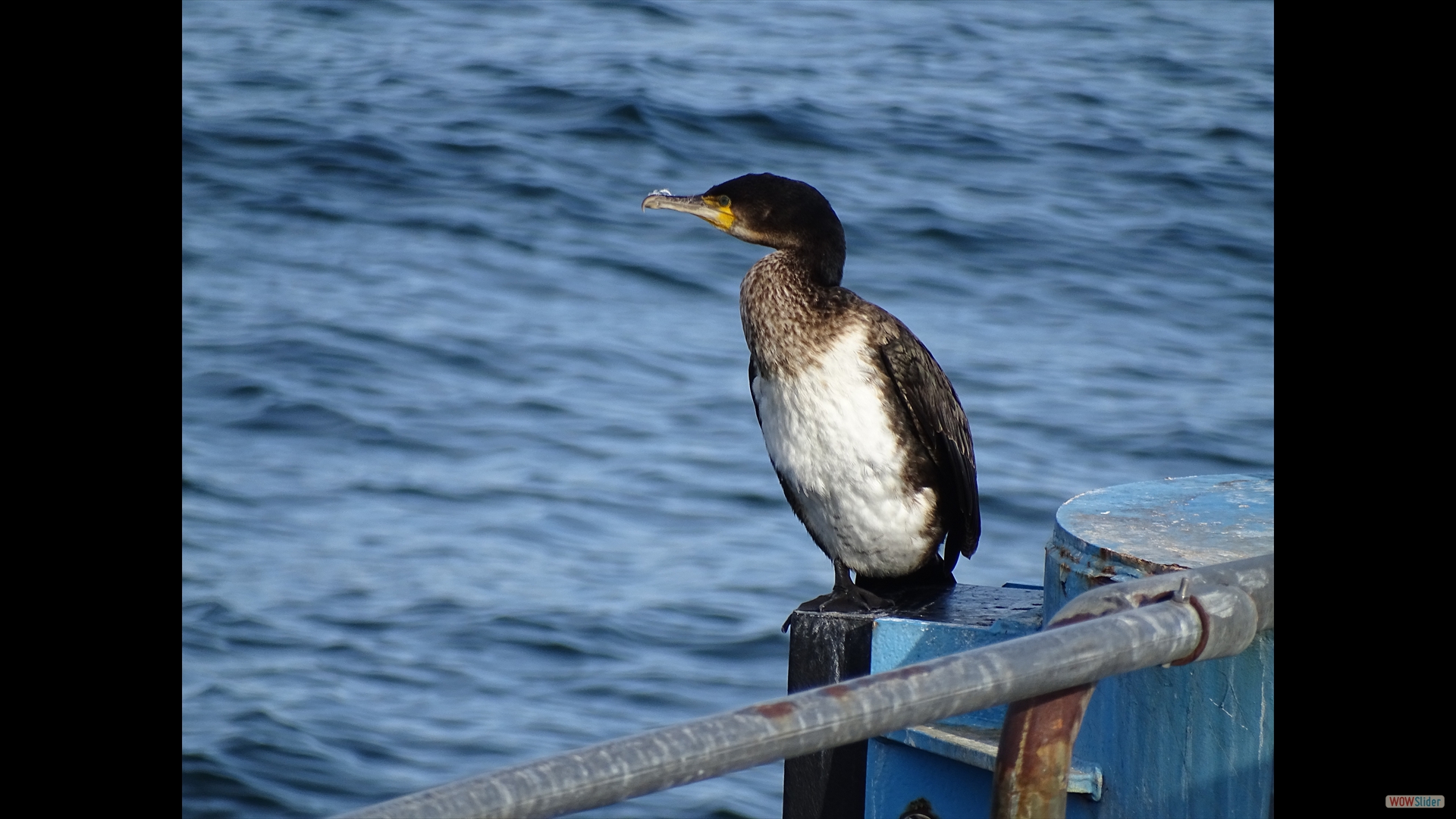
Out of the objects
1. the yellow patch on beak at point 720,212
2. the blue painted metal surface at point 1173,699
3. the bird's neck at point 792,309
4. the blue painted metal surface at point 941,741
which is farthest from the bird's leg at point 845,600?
the yellow patch on beak at point 720,212

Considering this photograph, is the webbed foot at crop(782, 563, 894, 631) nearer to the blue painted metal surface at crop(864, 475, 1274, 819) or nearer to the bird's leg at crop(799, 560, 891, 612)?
the bird's leg at crop(799, 560, 891, 612)

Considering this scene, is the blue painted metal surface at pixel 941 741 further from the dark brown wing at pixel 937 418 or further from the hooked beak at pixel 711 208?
the hooked beak at pixel 711 208

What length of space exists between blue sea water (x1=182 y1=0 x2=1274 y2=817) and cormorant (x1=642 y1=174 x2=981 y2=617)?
936 mm

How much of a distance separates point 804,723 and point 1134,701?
937 mm

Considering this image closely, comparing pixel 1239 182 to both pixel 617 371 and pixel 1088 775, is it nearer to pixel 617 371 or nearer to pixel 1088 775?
pixel 617 371

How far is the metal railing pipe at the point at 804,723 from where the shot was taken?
1.06 metres

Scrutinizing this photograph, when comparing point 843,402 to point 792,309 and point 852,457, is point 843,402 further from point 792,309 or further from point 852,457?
point 792,309

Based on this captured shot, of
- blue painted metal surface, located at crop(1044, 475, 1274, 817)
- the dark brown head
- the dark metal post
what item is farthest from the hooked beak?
blue painted metal surface, located at crop(1044, 475, 1274, 817)

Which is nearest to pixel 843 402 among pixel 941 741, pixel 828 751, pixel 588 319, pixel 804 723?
pixel 828 751

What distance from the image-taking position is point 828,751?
2.45 metres

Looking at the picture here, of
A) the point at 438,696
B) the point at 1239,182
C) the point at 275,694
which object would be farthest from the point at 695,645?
the point at 1239,182

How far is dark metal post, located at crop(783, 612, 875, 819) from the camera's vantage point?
8.06 feet
